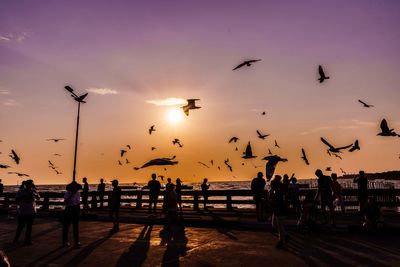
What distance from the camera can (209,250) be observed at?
10.3m

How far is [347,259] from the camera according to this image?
28.9 feet

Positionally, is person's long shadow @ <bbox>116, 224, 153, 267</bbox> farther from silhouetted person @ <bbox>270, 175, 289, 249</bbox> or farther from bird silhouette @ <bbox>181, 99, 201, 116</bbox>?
bird silhouette @ <bbox>181, 99, 201, 116</bbox>

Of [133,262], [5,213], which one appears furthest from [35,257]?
[5,213]

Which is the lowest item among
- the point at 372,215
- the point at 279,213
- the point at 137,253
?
the point at 137,253

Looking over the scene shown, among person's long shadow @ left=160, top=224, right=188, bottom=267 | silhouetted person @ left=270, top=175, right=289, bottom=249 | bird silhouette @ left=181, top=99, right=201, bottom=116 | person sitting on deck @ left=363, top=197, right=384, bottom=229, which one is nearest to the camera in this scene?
person's long shadow @ left=160, top=224, right=188, bottom=267

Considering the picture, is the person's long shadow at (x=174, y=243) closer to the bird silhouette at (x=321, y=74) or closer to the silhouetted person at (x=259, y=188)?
the silhouetted person at (x=259, y=188)

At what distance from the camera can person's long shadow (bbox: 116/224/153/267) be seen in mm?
9000

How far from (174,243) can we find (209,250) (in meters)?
1.72

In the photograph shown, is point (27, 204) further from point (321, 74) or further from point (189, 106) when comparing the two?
point (321, 74)

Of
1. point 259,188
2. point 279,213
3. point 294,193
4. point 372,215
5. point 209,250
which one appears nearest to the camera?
point 209,250

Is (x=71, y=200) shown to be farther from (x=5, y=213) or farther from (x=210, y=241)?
(x=5, y=213)

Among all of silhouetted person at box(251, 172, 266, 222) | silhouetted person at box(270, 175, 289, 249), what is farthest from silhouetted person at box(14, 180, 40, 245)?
silhouetted person at box(251, 172, 266, 222)

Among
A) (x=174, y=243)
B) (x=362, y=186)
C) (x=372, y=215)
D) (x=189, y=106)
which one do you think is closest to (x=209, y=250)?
(x=174, y=243)

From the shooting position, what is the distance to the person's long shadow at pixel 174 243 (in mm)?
9144
